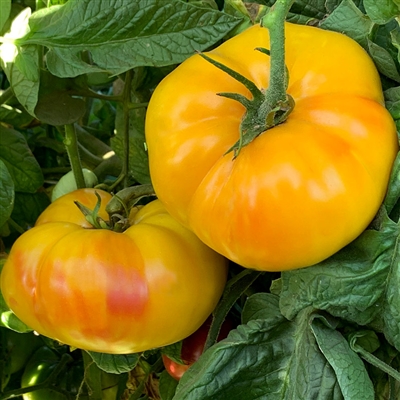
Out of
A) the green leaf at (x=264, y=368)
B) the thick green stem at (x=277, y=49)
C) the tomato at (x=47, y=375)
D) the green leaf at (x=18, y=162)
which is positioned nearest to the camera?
the thick green stem at (x=277, y=49)

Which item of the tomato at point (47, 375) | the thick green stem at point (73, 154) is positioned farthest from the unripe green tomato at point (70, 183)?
the tomato at point (47, 375)

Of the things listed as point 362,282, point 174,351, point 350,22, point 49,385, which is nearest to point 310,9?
point 350,22

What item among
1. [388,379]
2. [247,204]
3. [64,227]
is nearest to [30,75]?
[64,227]

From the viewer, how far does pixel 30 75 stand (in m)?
0.64

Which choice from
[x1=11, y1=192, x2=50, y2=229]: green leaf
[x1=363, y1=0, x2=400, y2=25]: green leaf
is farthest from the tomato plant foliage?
[x1=11, y1=192, x2=50, y2=229]: green leaf

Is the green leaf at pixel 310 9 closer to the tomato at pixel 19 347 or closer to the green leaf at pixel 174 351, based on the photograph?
the green leaf at pixel 174 351

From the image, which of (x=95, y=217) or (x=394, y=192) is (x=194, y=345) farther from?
(x=394, y=192)

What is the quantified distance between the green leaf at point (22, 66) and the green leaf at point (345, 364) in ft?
1.19

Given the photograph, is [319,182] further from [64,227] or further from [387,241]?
[64,227]

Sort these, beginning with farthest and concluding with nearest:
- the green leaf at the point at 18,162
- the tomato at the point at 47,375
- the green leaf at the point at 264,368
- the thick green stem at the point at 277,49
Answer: the tomato at the point at 47,375, the green leaf at the point at 18,162, the green leaf at the point at 264,368, the thick green stem at the point at 277,49

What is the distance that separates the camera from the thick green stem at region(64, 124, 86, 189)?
29.5 inches

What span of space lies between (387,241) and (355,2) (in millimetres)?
268

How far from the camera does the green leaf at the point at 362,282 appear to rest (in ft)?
1.74

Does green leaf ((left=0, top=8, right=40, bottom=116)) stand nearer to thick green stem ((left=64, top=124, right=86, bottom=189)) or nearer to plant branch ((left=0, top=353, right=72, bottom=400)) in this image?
thick green stem ((left=64, top=124, right=86, bottom=189))
